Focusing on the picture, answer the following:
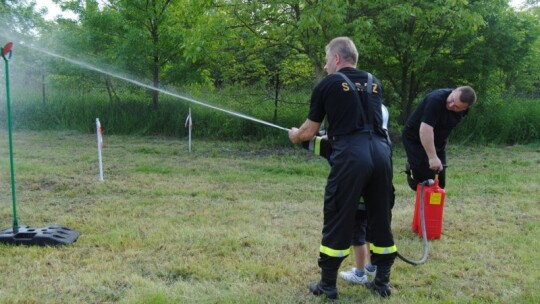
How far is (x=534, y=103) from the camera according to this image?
13695 millimetres

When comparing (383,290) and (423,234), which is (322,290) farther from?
(423,234)

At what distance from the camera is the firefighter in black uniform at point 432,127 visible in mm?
4680

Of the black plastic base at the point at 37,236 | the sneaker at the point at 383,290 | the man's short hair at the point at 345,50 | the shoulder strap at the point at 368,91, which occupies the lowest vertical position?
the sneaker at the point at 383,290

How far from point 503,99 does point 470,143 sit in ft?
8.83

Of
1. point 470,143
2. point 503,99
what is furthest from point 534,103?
point 470,143

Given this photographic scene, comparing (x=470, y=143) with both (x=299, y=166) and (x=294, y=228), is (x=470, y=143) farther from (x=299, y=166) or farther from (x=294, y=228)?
(x=294, y=228)

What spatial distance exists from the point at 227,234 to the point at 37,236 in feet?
6.09

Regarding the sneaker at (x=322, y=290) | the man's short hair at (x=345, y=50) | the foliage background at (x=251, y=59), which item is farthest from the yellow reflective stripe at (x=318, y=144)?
the foliage background at (x=251, y=59)

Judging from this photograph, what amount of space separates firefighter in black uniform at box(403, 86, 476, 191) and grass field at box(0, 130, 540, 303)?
0.79 meters

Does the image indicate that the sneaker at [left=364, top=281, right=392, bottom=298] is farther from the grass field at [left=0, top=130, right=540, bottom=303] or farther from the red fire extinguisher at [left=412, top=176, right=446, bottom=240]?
the red fire extinguisher at [left=412, top=176, right=446, bottom=240]

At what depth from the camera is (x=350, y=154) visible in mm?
3410

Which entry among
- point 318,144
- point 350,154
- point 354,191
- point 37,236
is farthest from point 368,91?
point 37,236

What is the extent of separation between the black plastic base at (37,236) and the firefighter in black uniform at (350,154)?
8.71ft

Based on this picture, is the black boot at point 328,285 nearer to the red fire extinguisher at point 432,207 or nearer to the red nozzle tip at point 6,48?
the red fire extinguisher at point 432,207
